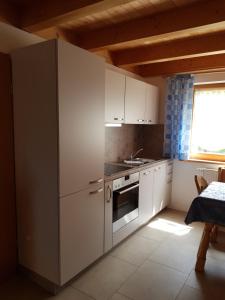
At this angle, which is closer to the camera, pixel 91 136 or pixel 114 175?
pixel 91 136

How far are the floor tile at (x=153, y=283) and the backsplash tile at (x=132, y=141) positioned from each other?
5.12ft

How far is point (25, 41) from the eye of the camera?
2.12 m

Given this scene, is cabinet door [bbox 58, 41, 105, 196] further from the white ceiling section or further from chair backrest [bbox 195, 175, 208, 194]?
chair backrest [bbox 195, 175, 208, 194]

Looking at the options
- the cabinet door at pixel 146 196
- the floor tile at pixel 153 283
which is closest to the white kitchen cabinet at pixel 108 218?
the floor tile at pixel 153 283

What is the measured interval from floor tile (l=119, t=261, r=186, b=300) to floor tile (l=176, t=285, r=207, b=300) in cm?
4

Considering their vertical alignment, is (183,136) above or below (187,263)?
above

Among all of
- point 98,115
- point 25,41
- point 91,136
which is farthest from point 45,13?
point 91,136

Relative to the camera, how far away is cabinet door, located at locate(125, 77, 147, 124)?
121 inches

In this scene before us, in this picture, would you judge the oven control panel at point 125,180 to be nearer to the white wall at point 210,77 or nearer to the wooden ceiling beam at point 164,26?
the wooden ceiling beam at point 164,26

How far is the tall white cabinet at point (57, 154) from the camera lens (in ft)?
5.76

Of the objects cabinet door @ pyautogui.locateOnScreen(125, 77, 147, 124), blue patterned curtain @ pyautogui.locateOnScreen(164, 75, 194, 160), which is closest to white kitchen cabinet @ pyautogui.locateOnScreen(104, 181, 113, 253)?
cabinet door @ pyautogui.locateOnScreen(125, 77, 147, 124)

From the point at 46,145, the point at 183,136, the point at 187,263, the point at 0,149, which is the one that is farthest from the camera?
the point at 183,136

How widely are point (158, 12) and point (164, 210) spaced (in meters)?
3.02

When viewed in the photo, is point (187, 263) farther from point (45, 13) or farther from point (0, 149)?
point (45, 13)
